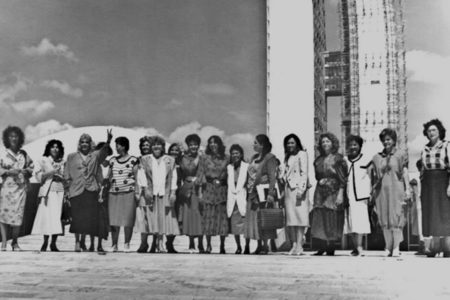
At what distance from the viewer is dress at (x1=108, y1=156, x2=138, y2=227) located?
5.72 metres

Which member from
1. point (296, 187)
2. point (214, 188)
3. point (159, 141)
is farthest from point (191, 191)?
point (296, 187)

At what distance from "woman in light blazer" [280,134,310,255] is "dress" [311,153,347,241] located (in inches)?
5.0

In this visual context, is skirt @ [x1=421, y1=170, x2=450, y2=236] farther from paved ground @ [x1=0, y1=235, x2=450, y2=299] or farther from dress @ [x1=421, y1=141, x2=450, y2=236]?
paved ground @ [x1=0, y1=235, x2=450, y2=299]

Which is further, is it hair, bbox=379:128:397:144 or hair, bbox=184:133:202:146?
hair, bbox=184:133:202:146

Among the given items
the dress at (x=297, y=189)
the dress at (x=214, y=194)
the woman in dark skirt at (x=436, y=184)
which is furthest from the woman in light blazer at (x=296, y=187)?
the woman in dark skirt at (x=436, y=184)

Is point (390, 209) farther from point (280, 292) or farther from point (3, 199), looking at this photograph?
point (3, 199)

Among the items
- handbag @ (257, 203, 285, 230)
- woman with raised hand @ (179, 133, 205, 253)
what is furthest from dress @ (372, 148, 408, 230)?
woman with raised hand @ (179, 133, 205, 253)

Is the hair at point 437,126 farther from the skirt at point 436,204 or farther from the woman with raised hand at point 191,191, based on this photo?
the woman with raised hand at point 191,191

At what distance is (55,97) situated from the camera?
12891 mm

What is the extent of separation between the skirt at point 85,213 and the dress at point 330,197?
6.69 ft

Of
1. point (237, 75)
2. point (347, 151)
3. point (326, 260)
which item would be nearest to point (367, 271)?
point (326, 260)

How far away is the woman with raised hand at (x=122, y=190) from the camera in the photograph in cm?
572

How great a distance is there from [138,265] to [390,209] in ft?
7.45

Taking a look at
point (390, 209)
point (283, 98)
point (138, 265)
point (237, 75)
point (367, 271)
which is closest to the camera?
point (367, 271)
